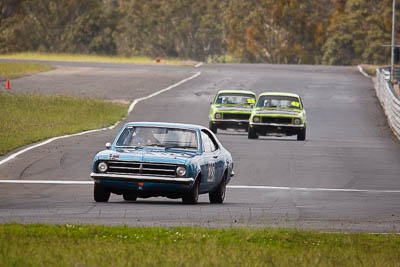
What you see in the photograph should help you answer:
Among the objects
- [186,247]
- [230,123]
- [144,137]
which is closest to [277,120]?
[230,123]

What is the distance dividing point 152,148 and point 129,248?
5737 millimetres

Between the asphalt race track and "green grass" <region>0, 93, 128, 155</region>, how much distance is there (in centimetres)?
111

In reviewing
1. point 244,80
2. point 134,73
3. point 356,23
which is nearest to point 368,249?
point 244,80

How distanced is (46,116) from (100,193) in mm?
24754

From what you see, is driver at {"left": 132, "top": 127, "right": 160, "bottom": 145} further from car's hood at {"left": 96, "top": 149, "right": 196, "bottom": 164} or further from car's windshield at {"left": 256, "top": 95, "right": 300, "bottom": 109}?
car's windshield at {"left": 256, "top": 95, "right": 300, "bottom": 109}

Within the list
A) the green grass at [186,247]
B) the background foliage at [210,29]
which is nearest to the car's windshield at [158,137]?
the green grass at [186,247]

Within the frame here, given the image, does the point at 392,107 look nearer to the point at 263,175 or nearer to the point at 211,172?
the point at 263,175

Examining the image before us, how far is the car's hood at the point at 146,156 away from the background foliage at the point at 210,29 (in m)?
90.1

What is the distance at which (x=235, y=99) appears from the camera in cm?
3522

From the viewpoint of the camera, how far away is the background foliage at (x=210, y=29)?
107 metres

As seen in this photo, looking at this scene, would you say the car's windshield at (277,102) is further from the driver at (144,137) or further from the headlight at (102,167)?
the headlight at (102,167)

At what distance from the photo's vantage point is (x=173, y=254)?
9.18 m

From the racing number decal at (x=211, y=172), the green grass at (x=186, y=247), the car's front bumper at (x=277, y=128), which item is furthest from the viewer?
the car's front bumper at (x=277, y=128)

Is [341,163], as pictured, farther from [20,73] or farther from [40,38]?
[40,38]
